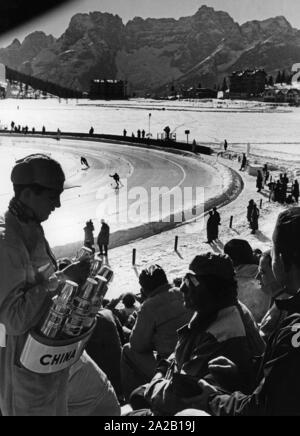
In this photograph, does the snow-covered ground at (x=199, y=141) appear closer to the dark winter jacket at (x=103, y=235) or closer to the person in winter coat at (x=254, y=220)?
the person in winter coat at (x=254, y=220)

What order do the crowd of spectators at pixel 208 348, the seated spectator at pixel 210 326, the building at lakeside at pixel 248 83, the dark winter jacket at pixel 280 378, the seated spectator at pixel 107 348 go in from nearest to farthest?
the dark winter jacket at pixel 280 378
the crowd of spectators at pixel 208 348
the seated spectator at pixel 210 326
the seated spectator at pixel 107 348
the building at lakeside at pixel 248 83

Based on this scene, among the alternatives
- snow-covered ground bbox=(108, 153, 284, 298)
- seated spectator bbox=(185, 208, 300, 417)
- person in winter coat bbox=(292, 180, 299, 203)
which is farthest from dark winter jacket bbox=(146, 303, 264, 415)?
person in winter coat bbox=(292, 180, 299, 203)

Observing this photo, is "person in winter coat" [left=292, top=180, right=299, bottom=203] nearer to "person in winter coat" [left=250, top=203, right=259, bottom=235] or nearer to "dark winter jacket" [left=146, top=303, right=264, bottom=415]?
"person in winter coat" [left=250, top=203, right=259, bottom=235]

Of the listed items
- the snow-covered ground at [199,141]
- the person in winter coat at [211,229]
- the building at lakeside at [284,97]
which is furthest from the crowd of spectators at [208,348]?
the building at lakeside at [284,97]

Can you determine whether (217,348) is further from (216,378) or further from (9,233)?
(9,233)

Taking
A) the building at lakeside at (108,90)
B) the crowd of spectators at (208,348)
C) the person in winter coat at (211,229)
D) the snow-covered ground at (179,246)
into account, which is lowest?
the snow-covered ground at (179,246)

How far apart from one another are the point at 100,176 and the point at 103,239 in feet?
48.9

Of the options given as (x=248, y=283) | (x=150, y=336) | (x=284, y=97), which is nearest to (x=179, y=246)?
(x=248, y=283)

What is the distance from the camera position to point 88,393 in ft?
7.81

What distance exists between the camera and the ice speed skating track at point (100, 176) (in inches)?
631

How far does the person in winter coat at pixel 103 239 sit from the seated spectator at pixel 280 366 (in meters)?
9.44

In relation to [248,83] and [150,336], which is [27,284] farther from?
[248,83]

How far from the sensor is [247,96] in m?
124

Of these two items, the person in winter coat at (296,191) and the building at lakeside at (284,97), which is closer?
the person in winter coat at (296,191)
